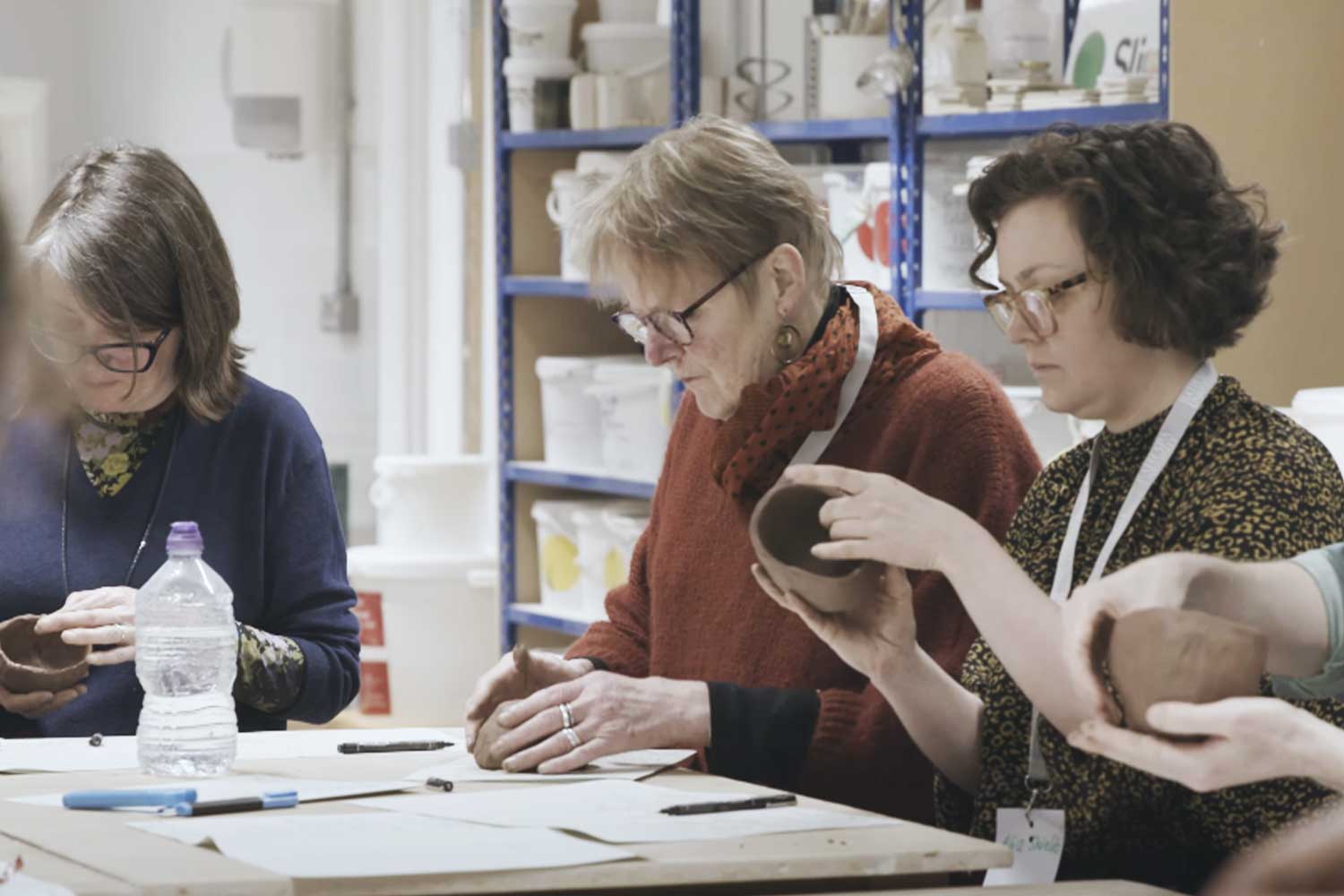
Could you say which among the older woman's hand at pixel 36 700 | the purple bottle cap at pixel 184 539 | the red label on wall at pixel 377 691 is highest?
the purple bottle cap at pixel 184 539

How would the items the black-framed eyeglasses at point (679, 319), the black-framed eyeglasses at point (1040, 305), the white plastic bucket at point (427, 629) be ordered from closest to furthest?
the black-framed eyeglasses at point (1040, 305) → the black-framed eyeglasses at point (679, 319) → the white plastic bucket at point (427, 629)

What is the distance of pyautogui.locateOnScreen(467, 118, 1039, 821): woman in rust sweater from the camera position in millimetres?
2008

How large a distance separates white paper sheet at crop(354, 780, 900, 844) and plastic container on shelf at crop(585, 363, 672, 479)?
2318 mm

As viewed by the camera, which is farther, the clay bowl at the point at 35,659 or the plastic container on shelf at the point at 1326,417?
the plastic container on shelf at the point at 1326,417

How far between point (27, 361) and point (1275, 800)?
114cm

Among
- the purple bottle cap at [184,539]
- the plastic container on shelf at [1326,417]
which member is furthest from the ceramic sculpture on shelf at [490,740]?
the plastic container on shelf at [1326,417]

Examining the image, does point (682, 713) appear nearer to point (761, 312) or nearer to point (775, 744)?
point (775, 744)

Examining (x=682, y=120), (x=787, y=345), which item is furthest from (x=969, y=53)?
(x=787, y=345)

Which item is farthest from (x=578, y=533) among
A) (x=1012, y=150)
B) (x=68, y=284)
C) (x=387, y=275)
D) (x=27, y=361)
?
(x=27, y=361)

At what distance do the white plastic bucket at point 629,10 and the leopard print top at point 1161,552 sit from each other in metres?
2.49

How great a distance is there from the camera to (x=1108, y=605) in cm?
142

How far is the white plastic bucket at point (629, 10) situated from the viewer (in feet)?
13.9

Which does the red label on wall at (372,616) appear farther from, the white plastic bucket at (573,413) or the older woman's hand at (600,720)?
the older woman's hand at (600,720)

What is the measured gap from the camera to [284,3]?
5.33m
